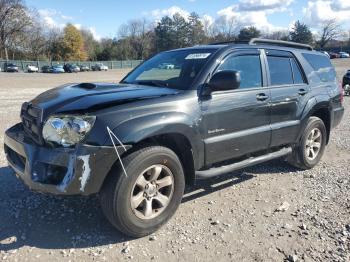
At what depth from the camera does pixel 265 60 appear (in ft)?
16.9

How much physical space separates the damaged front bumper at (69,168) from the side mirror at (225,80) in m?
1.30

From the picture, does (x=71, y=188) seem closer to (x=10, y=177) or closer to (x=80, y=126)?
(x=80, y=126)

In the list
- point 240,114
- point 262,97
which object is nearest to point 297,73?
point 262,97

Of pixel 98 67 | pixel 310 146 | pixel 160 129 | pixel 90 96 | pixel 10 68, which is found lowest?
pixel 98 67

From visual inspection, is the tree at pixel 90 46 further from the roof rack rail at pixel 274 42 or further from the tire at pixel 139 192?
the tire at pixel 139 192

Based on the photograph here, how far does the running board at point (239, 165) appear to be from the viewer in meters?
4.29

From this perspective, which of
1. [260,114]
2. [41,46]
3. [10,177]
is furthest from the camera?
[41,46]

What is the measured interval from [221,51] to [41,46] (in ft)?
282

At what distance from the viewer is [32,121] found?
3.83 meters

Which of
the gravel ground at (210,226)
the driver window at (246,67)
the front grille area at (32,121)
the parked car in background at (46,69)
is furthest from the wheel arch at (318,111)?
the parked car in background at (46,69)

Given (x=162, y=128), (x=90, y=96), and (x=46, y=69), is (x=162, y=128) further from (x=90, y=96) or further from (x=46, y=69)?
(x=46, y=69)

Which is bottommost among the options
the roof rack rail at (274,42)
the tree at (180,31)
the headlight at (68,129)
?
the headlight at (68,129)

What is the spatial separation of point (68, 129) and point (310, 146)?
4.02m

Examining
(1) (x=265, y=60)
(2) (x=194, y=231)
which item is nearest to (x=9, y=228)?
(2) (x=194, y=231)
